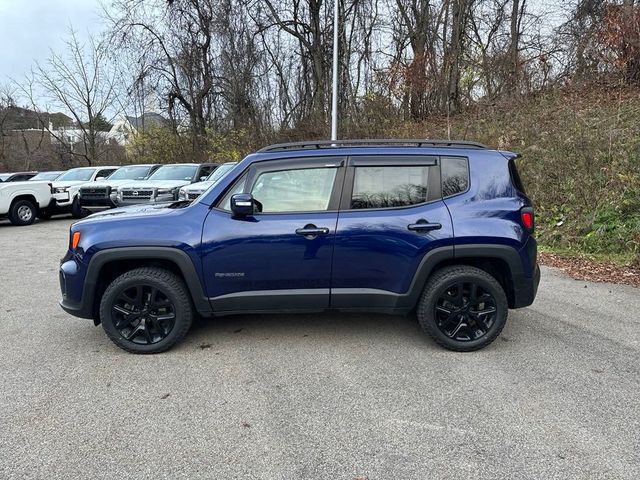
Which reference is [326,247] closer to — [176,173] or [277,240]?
[277,240]

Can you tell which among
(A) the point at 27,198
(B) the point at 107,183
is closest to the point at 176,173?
(B) the point at 107,183

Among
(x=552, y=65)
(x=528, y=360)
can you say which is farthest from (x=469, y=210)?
(x=552, y=65)

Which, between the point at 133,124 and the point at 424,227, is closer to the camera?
the point at 424,227

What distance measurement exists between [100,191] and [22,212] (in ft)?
7.43

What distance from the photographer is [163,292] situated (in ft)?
12.8

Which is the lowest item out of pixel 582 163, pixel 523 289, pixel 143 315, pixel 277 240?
pixel 143 315

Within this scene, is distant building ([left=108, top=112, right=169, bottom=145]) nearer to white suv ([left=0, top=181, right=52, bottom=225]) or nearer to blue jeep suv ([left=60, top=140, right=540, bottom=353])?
white suv ([left=0, top=181, right=52, bottom=225])

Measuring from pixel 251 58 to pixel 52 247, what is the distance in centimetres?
1661

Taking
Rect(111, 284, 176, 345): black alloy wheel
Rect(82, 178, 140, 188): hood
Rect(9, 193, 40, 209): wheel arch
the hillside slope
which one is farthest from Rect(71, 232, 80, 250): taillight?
Rect(9, 193, 40, 209): wheel arch

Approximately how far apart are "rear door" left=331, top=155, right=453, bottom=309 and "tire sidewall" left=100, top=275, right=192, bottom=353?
130cm

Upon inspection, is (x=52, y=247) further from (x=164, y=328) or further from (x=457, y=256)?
(x=457, y=256)

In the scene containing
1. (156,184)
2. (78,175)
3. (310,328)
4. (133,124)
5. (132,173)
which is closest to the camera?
(310,328)

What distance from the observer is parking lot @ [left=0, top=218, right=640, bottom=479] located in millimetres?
2541

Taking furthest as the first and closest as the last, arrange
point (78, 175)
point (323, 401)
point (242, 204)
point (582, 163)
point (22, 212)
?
point (78, 175) → point (22, 212) → point (582, 163) → point (242, 204) → point (323, 401)
